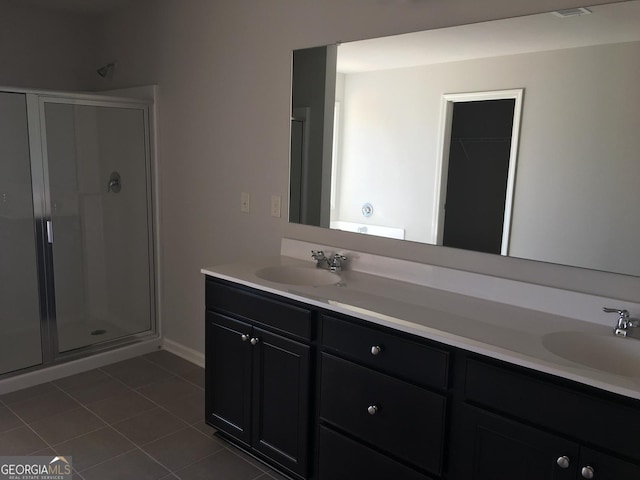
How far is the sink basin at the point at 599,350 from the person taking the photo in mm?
1632

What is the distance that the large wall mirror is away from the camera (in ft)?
5.83

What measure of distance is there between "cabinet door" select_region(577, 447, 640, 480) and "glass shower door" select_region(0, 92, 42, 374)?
3.03 metres

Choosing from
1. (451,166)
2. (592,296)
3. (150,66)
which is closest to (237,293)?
(451,166)

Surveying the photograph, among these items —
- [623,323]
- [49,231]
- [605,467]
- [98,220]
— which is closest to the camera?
[605,467]

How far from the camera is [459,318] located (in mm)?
1814

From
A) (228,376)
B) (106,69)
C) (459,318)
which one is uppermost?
(106,69)

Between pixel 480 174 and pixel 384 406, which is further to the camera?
pixel 480 174

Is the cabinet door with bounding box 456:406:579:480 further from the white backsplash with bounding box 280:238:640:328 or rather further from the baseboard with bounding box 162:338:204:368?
the baseboard with bounding box 162:338:204:368

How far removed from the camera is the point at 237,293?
2.33 m

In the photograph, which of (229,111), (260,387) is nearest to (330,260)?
(260,387)

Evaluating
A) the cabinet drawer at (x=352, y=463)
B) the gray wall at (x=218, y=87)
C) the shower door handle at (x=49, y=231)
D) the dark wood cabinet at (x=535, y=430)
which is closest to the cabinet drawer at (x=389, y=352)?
the dark wood cabinet at (x=535, y=430)

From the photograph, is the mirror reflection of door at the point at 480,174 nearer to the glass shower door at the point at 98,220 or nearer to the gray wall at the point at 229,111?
the gray wall at the point at 229,111

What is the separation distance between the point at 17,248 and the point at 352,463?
7.77 feet

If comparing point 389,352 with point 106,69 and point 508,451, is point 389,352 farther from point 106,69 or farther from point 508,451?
point 106,69
